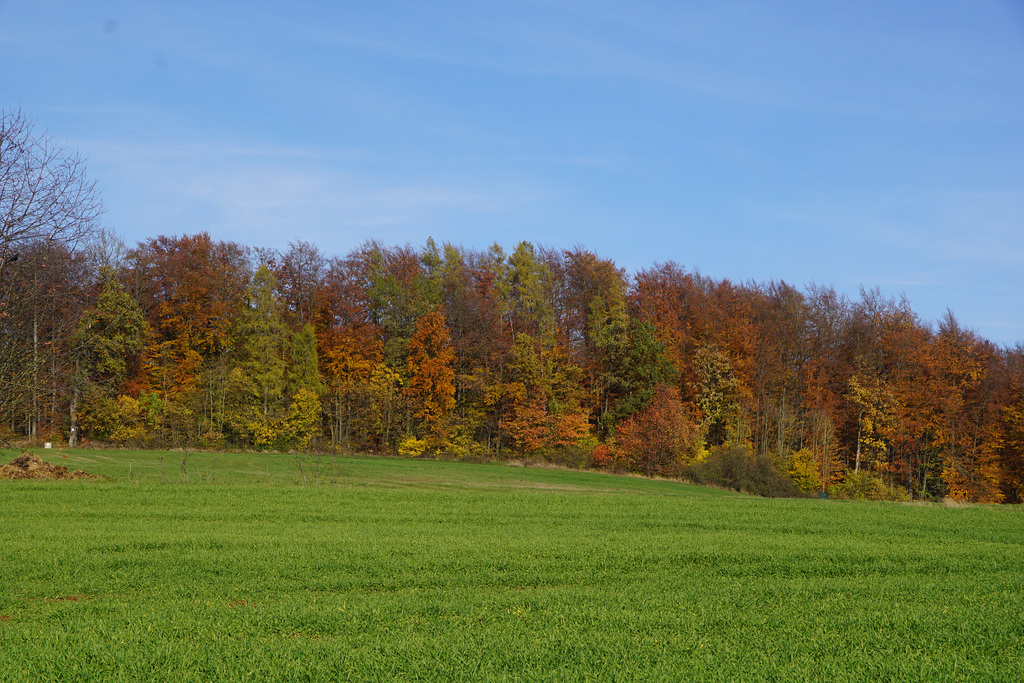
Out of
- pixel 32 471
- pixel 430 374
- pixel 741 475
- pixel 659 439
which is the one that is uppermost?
pixel 430 374

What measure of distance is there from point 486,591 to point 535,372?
42.5m

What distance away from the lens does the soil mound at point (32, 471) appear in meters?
22.4

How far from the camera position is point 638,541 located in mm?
14812

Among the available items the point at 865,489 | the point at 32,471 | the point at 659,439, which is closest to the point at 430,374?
the point at 659,439

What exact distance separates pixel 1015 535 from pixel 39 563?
19.4 m

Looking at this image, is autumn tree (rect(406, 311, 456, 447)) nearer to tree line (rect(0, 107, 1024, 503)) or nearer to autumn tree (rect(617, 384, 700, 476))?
tree line (rect(0, 107, 1024, 503))

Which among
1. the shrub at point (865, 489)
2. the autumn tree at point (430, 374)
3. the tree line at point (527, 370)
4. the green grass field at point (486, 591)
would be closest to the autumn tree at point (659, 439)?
the tree line at point (527, 370)

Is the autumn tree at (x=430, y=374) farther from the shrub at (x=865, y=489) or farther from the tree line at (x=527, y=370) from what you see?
the shrub at (x=865, y=489)

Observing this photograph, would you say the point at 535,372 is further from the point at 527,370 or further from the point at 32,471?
the point at 32,471

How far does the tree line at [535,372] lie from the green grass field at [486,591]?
27.7 metres

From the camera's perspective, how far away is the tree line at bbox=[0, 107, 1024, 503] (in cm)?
4741

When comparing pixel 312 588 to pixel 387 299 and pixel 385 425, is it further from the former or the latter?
pixel 387 299

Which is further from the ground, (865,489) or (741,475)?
(741,475)

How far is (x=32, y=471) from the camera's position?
896 inches
